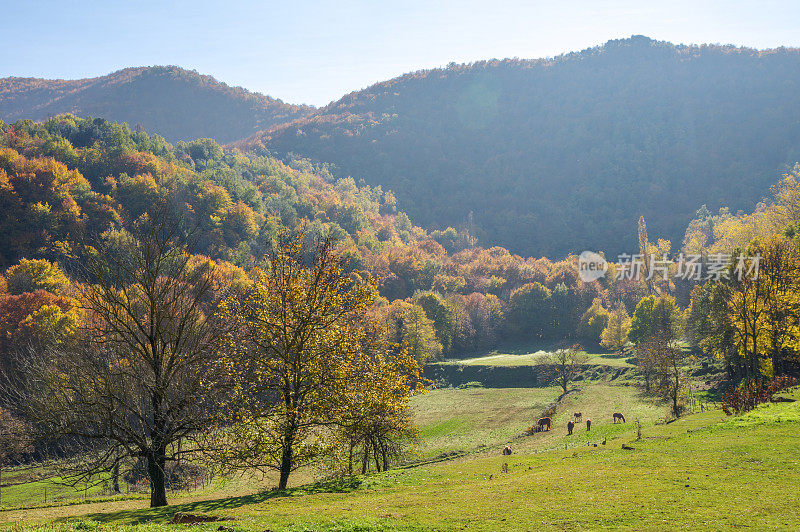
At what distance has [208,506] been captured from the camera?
21.9 metres

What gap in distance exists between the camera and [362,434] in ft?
108

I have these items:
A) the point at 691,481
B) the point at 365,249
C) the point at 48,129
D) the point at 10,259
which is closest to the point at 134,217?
the point at 10,259

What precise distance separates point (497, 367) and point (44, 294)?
78.8 m

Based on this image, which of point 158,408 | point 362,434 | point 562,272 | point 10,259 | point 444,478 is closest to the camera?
point 158,408

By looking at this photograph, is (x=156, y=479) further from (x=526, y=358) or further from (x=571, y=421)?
(x=526, y=358)

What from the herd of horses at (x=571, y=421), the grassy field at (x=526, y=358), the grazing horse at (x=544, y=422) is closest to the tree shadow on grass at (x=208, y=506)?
the herd of horses at (x=571, y=421)

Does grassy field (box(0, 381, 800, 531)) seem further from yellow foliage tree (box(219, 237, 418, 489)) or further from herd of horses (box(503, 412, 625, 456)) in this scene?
herd of horses (box(503, 412, 625, 456))

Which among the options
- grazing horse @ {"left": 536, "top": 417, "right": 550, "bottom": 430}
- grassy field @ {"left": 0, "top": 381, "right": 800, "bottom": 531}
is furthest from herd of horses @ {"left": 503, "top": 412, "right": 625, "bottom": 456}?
grassy field @ {"left": 0, "top": 381, "right": 800, "bottom": 531}

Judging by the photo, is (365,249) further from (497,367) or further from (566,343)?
(497,367)

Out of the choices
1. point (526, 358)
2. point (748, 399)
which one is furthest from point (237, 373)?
point (526, 358)

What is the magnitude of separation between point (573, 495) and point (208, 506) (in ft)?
50.7

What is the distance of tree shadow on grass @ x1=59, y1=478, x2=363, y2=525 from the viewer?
1917 cm

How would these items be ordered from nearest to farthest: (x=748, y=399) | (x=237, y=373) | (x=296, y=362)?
(x=237, y=373), (x=296, y=362), (x=748, y=399)

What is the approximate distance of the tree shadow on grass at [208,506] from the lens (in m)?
19.2
